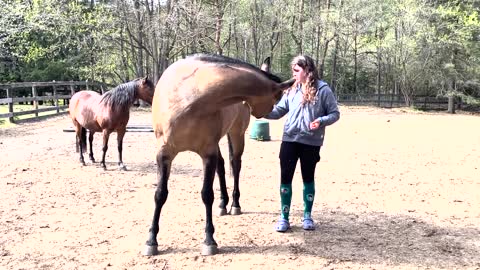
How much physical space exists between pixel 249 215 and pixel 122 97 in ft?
11.8

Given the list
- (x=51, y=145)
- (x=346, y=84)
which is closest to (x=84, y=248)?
(x=51, y=145)

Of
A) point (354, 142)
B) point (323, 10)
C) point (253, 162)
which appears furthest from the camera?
point (323, 10)

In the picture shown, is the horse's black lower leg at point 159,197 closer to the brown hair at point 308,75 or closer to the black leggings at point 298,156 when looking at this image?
the black leggings at point 298,156

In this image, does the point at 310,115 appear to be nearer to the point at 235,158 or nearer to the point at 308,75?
the point at 308,75

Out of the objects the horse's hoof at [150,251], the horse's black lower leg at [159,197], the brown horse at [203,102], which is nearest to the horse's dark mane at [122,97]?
the brown horse at [203,102]

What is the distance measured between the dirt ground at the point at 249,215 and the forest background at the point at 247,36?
37.5ft

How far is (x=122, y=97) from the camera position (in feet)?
24.5

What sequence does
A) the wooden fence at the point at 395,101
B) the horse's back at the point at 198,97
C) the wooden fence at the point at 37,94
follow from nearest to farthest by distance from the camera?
1. the horse's back at the point at 198,97
2. the wooden fence at the point at 37,94
3. the wooden fence at the point at 395,101

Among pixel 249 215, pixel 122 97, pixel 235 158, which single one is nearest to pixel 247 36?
pixel 122 97

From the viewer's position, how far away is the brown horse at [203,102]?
3.46 m

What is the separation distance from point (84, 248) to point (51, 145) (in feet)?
22.2

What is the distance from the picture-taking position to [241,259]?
364 cm

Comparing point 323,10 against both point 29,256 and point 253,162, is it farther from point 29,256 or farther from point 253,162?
point 29,256

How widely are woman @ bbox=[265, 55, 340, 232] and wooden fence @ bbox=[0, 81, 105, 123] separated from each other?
12235mm
